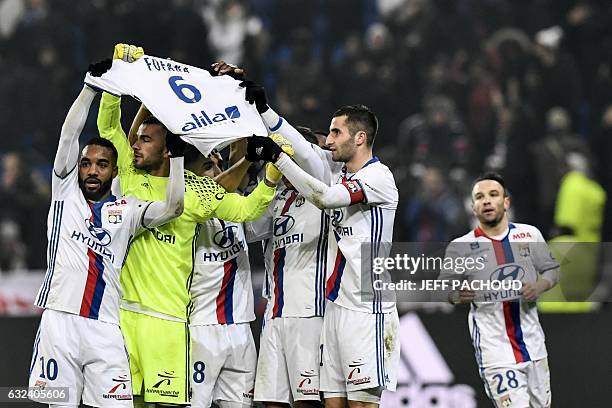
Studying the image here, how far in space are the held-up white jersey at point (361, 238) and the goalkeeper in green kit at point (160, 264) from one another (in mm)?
499

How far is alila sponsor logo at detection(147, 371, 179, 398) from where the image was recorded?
6367mm

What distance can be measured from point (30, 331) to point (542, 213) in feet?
18.2

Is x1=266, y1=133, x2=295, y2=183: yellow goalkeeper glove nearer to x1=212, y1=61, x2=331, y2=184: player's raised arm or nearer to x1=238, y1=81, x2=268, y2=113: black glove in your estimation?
x1=212, y1=61, x2=331, y2=184: player's raised arm

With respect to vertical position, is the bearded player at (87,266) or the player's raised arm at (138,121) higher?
the player's raised arm at (138,121)

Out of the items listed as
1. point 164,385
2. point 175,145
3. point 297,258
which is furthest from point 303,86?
point 164,385

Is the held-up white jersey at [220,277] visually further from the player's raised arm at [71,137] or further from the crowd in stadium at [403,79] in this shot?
the crowd in stadium at [403,79]

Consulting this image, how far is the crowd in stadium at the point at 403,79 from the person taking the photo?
11.6 meters

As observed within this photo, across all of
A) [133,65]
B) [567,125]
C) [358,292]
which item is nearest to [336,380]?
[358,292]

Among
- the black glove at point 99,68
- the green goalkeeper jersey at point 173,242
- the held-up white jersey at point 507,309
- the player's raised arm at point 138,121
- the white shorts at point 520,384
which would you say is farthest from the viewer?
the held-up white jersey at point 507,309

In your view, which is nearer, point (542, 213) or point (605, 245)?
point (605, 245)

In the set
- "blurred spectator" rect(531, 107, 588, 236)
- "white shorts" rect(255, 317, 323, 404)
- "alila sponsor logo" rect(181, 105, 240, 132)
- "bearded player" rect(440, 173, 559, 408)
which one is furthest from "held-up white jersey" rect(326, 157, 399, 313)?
"blurred spectator" rect(531, 107, 588, 236)

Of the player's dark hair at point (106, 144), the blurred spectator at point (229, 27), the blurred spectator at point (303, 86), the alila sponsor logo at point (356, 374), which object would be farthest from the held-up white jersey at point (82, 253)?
the blurred spectator at point (229, 27)

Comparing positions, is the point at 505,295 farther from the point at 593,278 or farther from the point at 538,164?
the point at 538,164

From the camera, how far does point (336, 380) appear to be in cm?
653
